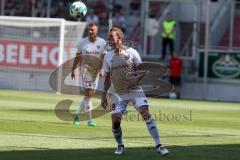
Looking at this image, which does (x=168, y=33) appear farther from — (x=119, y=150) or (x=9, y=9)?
(x=119, y=150)

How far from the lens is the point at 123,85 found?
13.3 m

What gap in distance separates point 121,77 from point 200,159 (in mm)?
1984

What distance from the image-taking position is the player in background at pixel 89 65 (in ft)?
62.2

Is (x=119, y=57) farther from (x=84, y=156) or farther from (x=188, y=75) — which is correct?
(x=188, y=75)

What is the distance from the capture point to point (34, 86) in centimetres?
3472

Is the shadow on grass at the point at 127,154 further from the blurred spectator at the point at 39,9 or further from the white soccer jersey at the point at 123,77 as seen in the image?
the blurred spectator at the point at 39,9

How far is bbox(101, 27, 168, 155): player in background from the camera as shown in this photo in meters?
13.1

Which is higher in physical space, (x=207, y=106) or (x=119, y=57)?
(x=119, y=57)

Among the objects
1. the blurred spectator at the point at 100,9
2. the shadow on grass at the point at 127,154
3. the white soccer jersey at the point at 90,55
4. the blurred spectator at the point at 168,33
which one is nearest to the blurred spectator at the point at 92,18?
the blurred spectator at the point at 100,9

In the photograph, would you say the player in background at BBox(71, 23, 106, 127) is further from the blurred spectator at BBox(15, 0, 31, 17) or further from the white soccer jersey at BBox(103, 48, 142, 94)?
the blurred spectator at BBox(15, 0, 31, 17)

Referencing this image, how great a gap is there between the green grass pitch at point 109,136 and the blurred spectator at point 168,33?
1004 cm

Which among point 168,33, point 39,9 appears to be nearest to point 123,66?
point 168,33

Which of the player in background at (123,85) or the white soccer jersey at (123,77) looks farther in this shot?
the white soccer jersey at (123,77)

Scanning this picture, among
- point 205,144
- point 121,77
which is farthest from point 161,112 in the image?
point 121,77
